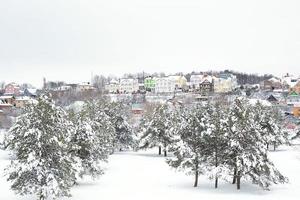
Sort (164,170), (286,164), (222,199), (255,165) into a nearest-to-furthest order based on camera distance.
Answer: (222,199) < (255,165) < (164,170) < (286,164)

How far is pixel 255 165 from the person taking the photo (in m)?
36.8

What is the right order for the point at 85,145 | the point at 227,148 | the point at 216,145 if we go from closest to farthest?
the point at 85,145 < the point at 227,148 < the point at 216,145

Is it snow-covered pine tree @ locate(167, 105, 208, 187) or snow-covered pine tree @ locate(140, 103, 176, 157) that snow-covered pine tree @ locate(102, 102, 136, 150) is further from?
snow-covered pine tree @ locate(167, 105, 208, 187)

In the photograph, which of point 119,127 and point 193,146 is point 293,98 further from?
point 193,146

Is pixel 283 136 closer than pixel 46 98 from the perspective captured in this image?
No

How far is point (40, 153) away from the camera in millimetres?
28891

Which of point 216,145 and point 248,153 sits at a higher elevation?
point 216,145

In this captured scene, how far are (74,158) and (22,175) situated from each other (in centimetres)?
713

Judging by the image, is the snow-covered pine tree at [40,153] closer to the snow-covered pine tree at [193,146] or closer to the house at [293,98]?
the snow-covered pine tree at [193,146]

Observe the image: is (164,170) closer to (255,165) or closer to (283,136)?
(255,165)

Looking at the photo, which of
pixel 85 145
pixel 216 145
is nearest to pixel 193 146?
pixel 216 145

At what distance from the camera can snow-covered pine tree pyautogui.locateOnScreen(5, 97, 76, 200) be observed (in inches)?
1122

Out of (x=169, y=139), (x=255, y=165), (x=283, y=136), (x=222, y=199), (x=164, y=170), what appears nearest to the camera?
(x=222, y=199)

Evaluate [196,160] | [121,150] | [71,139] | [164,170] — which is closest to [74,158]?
[71,139]
